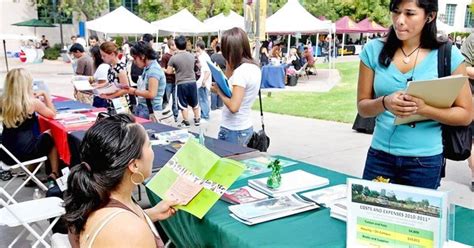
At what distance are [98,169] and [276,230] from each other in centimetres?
69

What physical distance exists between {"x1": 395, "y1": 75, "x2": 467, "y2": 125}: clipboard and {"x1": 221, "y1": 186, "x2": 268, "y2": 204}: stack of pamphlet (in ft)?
→ 2.58

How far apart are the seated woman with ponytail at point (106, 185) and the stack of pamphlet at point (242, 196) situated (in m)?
0.49

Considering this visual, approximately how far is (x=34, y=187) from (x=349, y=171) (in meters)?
3.57

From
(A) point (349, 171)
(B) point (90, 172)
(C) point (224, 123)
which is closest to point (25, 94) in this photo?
(C) point (224, 123)

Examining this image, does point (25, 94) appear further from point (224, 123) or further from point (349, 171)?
point (349, 171)

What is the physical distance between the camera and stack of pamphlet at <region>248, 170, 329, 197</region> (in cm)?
211

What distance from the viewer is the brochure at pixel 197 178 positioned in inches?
71.4

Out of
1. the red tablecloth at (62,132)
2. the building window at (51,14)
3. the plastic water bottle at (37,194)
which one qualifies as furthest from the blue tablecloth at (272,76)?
the building window at (51,14)

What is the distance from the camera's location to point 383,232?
4.60 ft

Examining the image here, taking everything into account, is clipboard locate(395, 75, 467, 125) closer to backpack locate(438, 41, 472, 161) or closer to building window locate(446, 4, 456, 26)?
backpack locate(438, 41, 472, 161)

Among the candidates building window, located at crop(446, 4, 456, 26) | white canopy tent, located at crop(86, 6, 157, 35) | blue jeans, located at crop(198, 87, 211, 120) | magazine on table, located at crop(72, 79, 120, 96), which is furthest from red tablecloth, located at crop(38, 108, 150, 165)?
building window, located at crop(446, 4, 456, 26)

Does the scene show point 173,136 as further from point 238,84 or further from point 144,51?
point 144,51

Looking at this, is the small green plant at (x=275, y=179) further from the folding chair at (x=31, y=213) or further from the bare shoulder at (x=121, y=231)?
the folding chair at (x=31, y=213)

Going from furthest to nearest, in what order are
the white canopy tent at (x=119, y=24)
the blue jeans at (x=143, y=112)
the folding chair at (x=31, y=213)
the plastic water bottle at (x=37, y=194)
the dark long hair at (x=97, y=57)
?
1. the white canopy tent at (x=119, y=24)
2. the dark long hair at (x=97, y=57)
3. the blue jeans at (x=143, y=112)
4. the plastic water bottle at (x=37, y=194)
5. the folding chair at (x=31, y=213)
